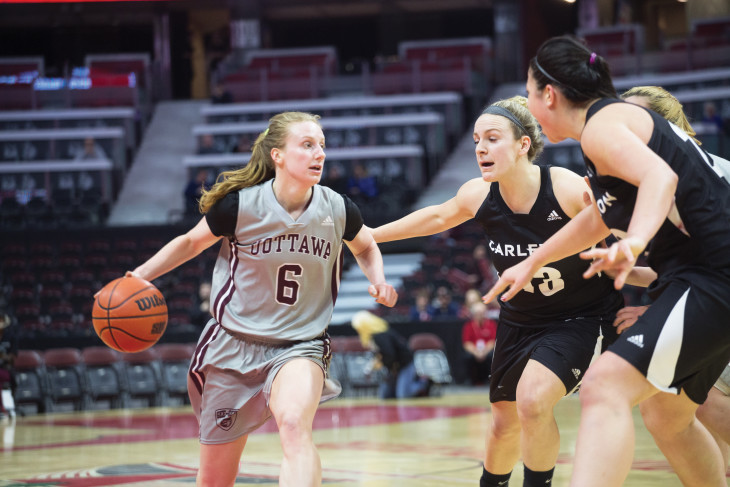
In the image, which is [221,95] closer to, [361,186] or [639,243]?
[361,186]

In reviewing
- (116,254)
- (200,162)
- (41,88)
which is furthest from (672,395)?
(41,88)

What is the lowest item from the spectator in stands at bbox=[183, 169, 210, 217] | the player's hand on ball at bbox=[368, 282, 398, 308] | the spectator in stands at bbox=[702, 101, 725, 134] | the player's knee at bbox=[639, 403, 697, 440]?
the spectator in stands at bbox=[183, 169, 210, 217]

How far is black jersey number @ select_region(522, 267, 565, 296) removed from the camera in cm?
385

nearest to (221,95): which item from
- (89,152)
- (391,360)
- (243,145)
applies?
(243,145)

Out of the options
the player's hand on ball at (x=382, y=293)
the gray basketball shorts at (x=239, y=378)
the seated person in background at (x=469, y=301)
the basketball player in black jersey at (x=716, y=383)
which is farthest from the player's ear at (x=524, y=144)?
the seated person in background at (x=469, y=301)

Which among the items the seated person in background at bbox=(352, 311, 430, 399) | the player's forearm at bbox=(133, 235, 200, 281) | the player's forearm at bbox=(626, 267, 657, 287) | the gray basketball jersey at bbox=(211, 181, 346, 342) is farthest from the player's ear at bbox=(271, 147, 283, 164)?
the seated person in background at bbox=(352, 311, 430, 399)

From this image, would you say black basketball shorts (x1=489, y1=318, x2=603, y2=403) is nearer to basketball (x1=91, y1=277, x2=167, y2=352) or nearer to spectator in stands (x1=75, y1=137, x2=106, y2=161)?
basketball (x1=91, y1=277, x2=167, y2=352)

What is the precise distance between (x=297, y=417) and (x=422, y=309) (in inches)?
433

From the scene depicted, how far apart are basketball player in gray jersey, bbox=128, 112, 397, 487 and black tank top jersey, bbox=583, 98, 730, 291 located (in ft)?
3.98

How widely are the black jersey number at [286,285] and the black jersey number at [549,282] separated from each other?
3.21ft

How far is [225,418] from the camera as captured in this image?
369 centimetres

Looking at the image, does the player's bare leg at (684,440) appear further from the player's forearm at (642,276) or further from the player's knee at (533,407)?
the player's forearm at (642,276)

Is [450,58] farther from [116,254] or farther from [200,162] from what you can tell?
[116,254]

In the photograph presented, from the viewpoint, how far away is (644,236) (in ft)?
8.49
